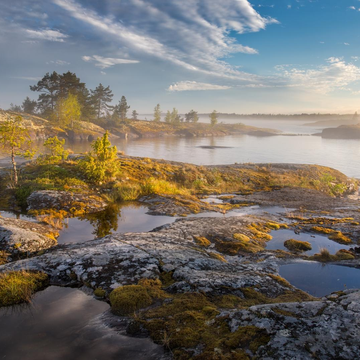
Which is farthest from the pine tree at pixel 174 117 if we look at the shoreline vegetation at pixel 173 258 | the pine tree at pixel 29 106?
the shoreline vegetation at pixel 173 258

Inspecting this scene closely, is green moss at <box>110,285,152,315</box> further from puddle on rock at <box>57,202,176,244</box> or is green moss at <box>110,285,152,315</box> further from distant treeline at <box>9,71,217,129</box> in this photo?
distant treeline at <box>9,71,217,129</box>

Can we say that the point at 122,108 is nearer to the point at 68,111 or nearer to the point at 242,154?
the point at 68,111

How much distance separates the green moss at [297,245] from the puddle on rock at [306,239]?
6.1 inches

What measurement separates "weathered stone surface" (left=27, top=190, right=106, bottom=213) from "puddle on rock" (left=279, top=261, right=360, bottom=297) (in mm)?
10428

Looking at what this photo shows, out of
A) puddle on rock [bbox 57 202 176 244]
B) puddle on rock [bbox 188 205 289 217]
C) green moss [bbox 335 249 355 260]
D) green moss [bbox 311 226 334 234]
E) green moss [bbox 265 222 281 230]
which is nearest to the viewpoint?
green moss [bbox 335 249 355 260]

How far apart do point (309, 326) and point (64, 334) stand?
13.8 ft

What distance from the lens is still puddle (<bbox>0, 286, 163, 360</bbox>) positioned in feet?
14.3

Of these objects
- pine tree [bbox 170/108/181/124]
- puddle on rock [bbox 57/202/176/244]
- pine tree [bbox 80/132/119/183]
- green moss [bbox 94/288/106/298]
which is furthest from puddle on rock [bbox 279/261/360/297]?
pine tree [bbox 170/108/181/124]

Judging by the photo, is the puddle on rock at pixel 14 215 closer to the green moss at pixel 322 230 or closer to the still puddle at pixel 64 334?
the still puddle at pixel 64 334

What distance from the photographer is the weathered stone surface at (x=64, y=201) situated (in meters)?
14.2

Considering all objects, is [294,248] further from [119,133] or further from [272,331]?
[119,133]

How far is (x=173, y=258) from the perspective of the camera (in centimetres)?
786

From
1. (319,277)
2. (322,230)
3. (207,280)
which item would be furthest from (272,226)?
(207,280)

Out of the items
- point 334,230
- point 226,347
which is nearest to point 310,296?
point 226,347
